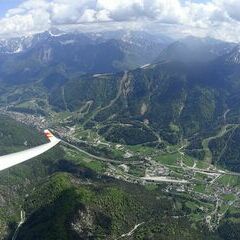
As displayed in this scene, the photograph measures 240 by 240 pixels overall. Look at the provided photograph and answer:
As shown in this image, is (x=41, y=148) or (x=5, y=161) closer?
(x=5, y=161)
